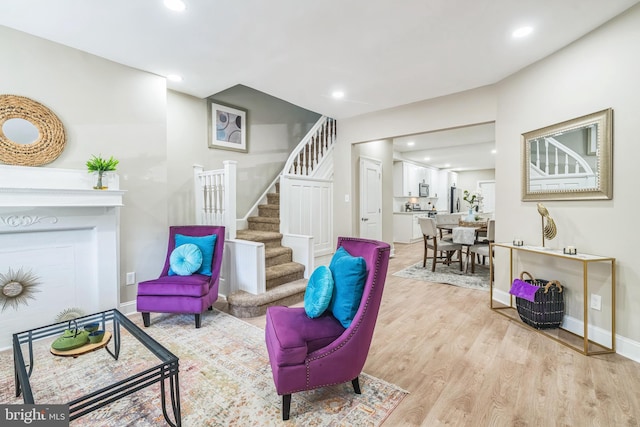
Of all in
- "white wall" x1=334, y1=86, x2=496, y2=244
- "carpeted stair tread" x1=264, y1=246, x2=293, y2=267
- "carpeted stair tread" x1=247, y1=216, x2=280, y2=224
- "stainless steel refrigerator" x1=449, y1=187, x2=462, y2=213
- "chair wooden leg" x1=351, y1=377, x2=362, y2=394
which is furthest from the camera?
"stainless steel refrigerator" x1=449, y1=187, x2=462, y2=213

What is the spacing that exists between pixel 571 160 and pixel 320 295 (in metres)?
2.61

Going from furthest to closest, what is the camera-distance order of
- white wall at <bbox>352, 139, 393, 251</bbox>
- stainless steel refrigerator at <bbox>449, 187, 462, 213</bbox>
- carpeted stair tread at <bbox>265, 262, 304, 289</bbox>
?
stainless steel refrigerator at <bbox>449, 187, 462, 213</bbox> < white wall at <bbox>352, 139, 393, 251</bbox> < carpeted stair tread at <bbox>265, 262, 304, 289</bbox>

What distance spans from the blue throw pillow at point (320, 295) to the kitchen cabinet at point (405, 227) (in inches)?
271

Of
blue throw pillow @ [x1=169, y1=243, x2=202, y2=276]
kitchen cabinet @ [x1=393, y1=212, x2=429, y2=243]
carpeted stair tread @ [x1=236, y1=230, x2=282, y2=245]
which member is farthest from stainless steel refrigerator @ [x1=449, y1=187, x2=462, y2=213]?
blue throw pillow @ [x1=169, y1=243, x2=202, y2=276]

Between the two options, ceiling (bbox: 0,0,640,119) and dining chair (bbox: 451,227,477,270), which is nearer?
ceiling (bbox: 0,0,640,119)

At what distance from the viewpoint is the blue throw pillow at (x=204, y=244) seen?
3014 mm

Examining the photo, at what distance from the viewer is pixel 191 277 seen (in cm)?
288

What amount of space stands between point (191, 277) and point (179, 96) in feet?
7.81

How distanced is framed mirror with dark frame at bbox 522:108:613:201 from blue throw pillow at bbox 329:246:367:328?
223 centimetres

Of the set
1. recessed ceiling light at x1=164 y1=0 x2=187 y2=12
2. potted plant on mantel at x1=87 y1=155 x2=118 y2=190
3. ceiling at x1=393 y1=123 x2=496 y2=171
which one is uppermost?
ceiling at x1=393 y1=123 x2=496 y2=171

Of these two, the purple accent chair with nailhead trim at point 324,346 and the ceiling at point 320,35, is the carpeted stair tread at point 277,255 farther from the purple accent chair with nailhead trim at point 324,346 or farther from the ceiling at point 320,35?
the ceiling at point 320,35

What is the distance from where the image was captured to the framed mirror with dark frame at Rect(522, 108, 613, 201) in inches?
93.1

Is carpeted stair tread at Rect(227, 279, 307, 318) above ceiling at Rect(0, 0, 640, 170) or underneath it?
underneath

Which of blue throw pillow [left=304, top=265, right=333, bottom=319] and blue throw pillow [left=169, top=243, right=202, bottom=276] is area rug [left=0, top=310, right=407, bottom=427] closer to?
blue throw pillow [left=304, top=265, right=333, bottom=319]
